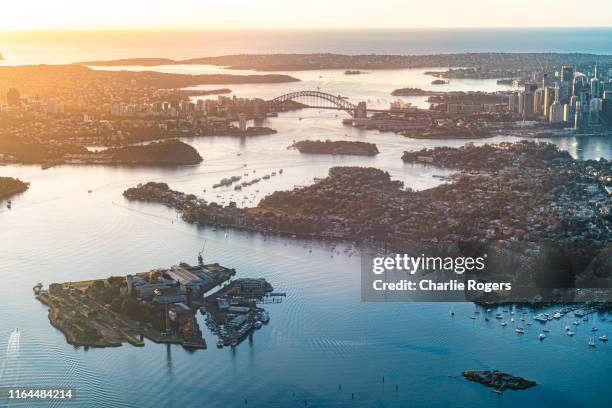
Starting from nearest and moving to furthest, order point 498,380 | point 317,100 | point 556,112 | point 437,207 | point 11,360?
point 498,380 → point 11,360 → point 437,207 → point 556,112 → point 317,100

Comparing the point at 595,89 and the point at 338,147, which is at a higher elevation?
the point at 595,89

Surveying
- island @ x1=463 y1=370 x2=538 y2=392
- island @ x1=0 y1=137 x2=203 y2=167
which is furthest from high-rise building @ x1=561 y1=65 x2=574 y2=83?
island @ x1=463 y1=370 x2=538 y2=392

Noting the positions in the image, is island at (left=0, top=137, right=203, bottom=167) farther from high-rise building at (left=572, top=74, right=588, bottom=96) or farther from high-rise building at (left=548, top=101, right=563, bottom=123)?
high-rise building at (left=572, top=74, right=588, bottom=96)

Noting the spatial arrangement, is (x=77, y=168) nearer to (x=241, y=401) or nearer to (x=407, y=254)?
(x=407, y=254)

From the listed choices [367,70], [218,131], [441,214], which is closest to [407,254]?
[441,214]

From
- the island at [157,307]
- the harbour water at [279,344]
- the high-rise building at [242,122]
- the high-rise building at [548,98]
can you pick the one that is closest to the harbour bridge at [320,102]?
the high-rise building at [242,122]

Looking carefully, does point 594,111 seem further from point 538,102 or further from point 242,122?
point 242,122

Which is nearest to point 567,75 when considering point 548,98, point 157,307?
point 548,98
